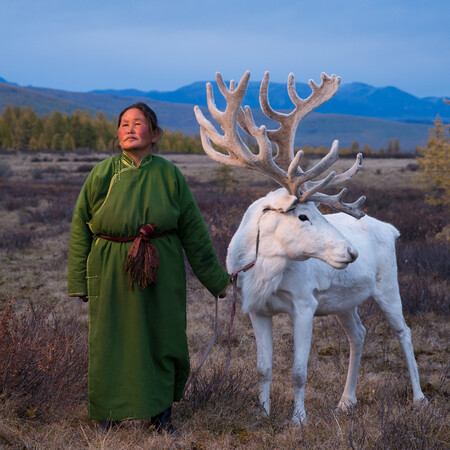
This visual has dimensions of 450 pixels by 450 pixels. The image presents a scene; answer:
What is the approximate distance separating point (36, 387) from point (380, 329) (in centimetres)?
381

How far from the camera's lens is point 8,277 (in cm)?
790

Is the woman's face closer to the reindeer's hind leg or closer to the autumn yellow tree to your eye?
the reindeer's hind leg

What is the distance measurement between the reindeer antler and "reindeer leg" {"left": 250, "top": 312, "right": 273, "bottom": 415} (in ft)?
2.84

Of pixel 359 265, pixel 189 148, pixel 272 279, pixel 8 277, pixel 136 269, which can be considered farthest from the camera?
pixel 189 148

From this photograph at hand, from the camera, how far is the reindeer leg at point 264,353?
11.6ft

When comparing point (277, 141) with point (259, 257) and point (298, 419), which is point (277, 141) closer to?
point (259, 257)

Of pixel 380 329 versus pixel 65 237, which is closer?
pixel 380 329

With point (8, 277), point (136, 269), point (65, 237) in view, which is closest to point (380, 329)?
point (136, 269)

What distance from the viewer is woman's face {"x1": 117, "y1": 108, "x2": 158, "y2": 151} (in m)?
3.06

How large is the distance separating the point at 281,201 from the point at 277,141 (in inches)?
20.5

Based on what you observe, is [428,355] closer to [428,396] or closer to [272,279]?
[428,396]

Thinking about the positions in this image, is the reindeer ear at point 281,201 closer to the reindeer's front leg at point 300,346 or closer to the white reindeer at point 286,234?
the white reindeer at point 286,234

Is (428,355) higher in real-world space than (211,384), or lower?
lower

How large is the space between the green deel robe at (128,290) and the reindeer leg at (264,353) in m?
0.63
